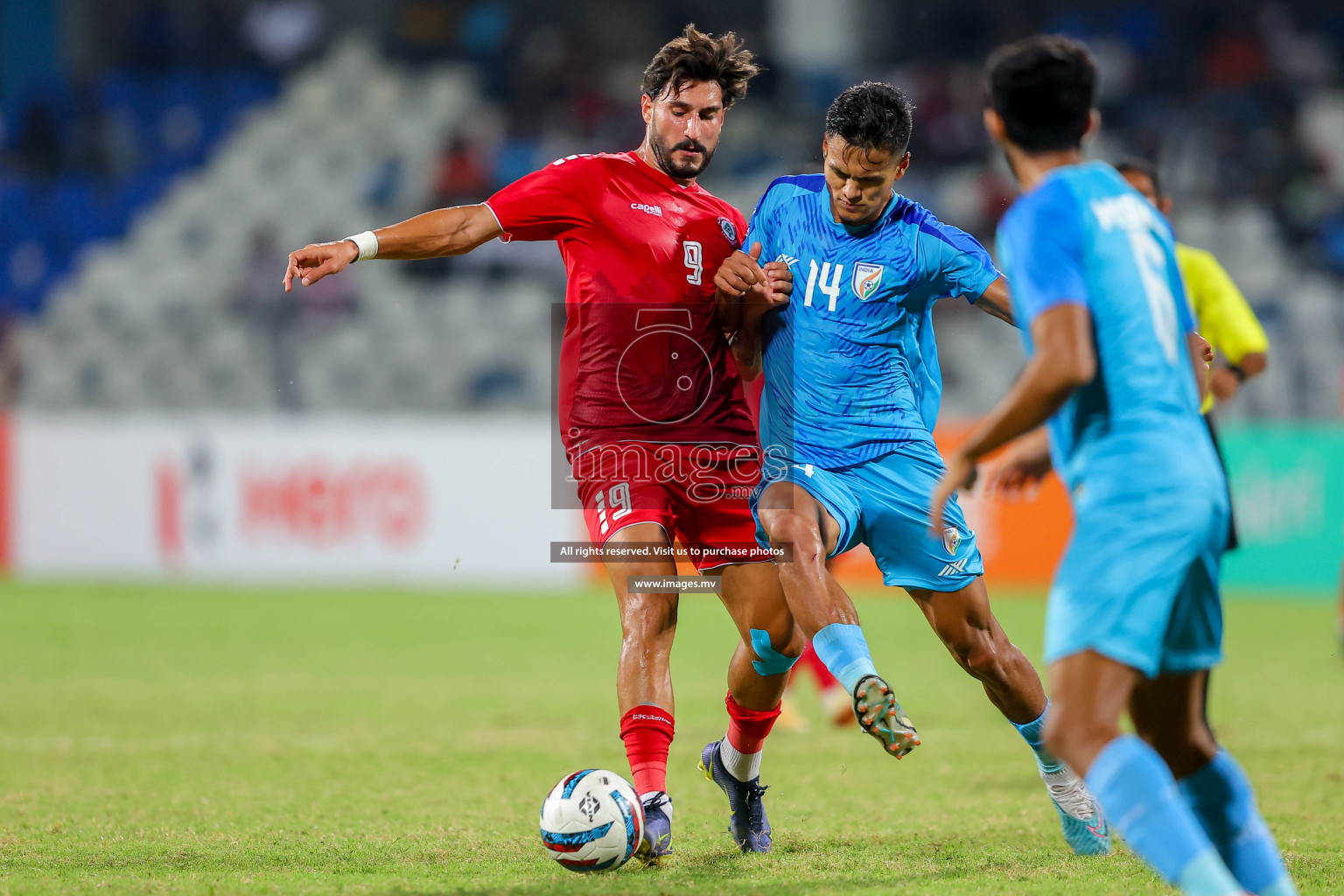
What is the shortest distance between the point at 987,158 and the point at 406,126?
25.8 ft

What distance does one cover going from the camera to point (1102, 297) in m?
3.26

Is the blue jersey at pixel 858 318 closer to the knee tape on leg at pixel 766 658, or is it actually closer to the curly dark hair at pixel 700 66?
the curly dark hair at pixel 700 66

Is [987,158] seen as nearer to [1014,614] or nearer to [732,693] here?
[1014,614]

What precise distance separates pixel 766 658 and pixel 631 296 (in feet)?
4.44

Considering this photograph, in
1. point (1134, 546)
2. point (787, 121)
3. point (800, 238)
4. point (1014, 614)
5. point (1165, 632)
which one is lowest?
point (1014, 614)

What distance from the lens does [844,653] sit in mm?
4355

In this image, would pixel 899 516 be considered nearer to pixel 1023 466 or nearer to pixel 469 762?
pixel 1023 466

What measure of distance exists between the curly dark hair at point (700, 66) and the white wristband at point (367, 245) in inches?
46.1

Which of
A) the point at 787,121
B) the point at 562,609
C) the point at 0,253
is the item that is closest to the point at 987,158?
the point at 787,121

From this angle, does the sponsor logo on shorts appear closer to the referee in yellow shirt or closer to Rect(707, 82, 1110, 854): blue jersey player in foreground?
Rect(707, 82, 1110, 854): blue jersey player in foreground

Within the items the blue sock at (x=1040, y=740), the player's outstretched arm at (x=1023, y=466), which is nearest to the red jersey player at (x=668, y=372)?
the blue sock at (x=1040, y=740)

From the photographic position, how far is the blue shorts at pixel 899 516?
15.8ft

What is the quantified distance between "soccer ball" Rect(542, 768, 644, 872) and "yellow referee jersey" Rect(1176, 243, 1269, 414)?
325 centimetres

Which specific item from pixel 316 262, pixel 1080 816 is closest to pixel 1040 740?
pixel 1080 816
